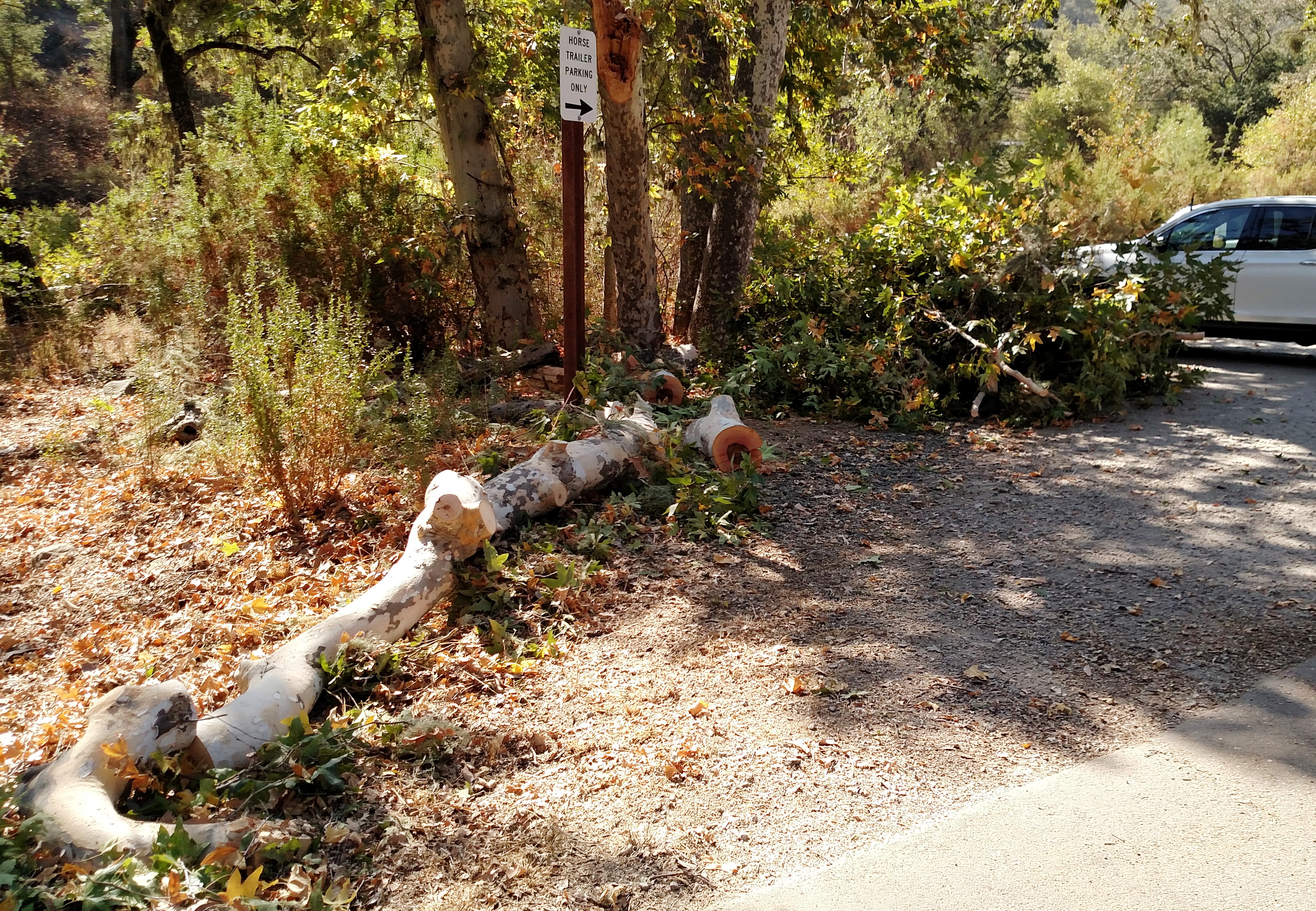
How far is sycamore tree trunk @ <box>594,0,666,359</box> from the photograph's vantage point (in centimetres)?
695

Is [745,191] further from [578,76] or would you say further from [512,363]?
[578,76]

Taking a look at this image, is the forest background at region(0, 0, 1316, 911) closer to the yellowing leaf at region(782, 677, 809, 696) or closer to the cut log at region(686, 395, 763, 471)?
the cut log at region(686, 395, 763, 471)

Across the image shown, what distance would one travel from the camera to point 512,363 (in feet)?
27.3

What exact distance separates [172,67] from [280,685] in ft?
51.2

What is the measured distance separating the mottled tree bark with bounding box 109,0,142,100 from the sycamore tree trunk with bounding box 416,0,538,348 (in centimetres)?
1871

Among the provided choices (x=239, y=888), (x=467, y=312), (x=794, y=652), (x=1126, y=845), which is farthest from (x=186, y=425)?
(x=1126, y=845)

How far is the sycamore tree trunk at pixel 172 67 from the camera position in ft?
50.0

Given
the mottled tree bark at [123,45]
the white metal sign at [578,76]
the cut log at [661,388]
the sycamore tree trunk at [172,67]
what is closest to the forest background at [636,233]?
the cut log at [661,388]

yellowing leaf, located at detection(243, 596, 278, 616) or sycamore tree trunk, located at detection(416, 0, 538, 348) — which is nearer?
yellowing leaf, located at detection(243, 596, 278, 616)

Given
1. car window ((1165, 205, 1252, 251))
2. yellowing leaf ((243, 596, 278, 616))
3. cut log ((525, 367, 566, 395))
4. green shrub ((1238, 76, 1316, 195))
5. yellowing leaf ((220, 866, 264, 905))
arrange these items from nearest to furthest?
yellowing leaf ((220, 866, 264, 905)), yellowing leaf ((243, 596, 278, 616)), cut log ((525, 367, 566, 395)), car window ((1165, 205, 1252, 251)), green shrub ((1238, 76, 1316, 195))

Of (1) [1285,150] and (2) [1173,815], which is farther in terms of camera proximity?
(1) [1285,150]

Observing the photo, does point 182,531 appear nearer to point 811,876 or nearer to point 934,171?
point 811,876

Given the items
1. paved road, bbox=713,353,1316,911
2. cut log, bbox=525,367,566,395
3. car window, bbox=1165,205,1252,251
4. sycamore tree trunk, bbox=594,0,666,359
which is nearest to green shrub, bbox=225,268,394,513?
cut log, bbox=525,367,566,395

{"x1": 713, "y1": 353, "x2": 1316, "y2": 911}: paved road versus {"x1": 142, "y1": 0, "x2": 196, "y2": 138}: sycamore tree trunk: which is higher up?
{"x1": 142, "y1": 0, "x2": 196, "y2": 138}: sycamore tree trunk
